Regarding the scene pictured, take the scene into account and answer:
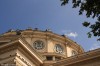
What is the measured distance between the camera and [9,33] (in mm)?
43812

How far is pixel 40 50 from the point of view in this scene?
139 feet

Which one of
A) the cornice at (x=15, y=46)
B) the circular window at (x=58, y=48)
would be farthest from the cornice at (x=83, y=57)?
the circular window at (x=58, y=48)

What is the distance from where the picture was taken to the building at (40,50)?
3081 centimetres

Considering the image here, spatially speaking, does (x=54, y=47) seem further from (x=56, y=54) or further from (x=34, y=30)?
(x=34, y=30)

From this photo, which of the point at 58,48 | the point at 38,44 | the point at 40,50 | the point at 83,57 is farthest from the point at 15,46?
the point at 58,48

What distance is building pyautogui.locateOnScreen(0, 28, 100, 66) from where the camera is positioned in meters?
30.8

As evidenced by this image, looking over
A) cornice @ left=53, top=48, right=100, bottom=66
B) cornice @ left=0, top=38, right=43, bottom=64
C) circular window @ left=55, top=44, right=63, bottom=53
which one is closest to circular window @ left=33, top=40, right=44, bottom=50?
circular window @ left=55, top=44, right=63, bottom=53

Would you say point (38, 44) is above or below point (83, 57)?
above

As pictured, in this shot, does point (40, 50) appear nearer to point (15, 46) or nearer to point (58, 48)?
→ point (58, 48)

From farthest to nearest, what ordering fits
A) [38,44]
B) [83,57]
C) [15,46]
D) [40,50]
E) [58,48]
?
1. [58,48]
2. [38,44]
3. [40,50]
4. [83,57]
5. [15,46]

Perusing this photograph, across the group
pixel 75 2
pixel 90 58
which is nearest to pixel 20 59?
pixel 90 58

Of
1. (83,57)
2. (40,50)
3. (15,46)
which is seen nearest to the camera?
(15,46)

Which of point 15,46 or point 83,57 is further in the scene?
point 83,57

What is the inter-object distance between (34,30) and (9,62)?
571 inches
